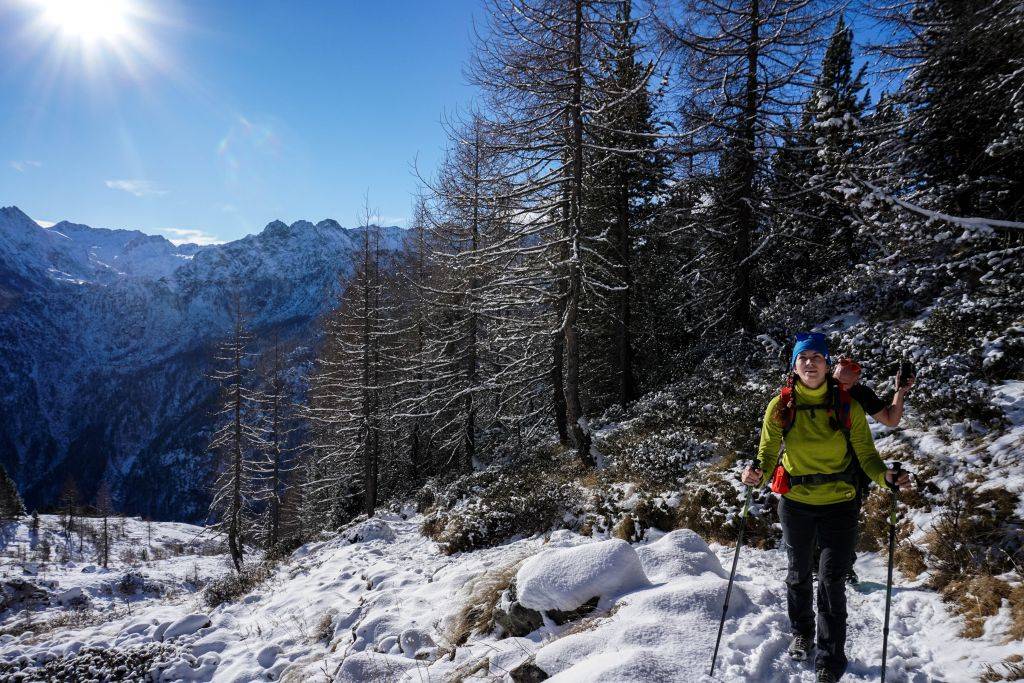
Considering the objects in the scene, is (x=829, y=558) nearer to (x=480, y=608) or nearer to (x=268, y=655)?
(x=480, y=608)

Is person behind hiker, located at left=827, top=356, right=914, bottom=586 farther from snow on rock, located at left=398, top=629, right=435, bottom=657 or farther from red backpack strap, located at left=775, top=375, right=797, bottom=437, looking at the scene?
snow on rock, located at left=398, top=629, right=435, bottom=657

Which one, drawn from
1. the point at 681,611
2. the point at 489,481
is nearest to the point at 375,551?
the point at 489,481

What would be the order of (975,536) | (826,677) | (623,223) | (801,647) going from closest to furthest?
(826,677) < (801,647) < (975,536) < (623,223)

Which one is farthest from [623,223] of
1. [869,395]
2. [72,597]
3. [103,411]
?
[103,411]

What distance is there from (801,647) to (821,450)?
5.30ft

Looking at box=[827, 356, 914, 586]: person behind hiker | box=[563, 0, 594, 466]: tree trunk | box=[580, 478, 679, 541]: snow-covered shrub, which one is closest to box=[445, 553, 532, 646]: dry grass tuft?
box=[580, 478, 679, 541]: snow-covered shrub

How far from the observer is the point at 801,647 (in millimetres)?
3643

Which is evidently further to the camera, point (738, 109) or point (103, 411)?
point (103, 411)

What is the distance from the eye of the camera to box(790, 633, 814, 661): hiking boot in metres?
3.62

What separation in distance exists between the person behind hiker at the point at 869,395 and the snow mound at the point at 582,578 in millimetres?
2682

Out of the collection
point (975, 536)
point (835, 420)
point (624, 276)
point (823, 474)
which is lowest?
point (975, 536)

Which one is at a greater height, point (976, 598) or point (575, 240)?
point (575, 240)

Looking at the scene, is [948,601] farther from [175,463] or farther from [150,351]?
[150,351]

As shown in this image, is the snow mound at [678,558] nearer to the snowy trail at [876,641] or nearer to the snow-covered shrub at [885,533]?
the snowy trail at [876,641]
